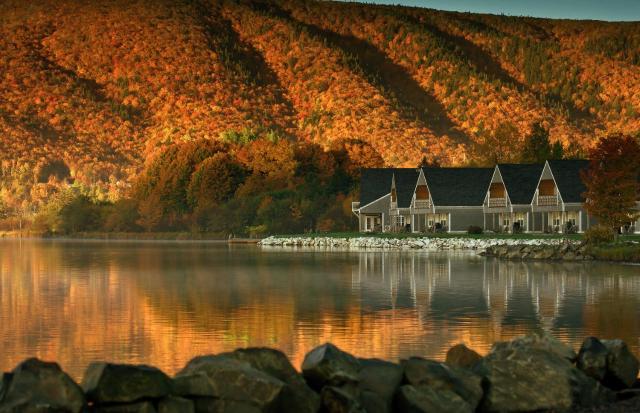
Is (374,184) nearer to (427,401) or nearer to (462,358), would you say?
(462,358)

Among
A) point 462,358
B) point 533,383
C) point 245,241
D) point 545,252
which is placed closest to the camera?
point 533,383

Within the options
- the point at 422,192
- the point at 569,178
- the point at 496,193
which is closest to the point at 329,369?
the point at 569,178

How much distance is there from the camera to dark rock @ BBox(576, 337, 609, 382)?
1622 cm

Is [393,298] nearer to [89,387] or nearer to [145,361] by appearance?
[145,361]

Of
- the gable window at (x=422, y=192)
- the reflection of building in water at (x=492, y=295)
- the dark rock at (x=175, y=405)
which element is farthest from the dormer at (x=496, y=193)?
the dark rock at (x=175, y=405)

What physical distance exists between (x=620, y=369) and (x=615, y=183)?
56.1 meters

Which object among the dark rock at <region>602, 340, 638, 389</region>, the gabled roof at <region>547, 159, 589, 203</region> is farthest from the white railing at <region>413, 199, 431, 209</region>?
the dark rock at <region>602, 340, 638, 389</region>

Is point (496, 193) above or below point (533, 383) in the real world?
above

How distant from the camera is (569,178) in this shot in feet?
285

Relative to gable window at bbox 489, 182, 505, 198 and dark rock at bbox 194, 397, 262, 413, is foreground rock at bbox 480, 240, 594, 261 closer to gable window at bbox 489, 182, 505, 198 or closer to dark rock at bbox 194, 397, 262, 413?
gable window at bbox 489, 182, 505, 198

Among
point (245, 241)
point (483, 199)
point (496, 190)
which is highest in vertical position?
point (496, 190)

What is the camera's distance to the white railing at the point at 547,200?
86.5 metres

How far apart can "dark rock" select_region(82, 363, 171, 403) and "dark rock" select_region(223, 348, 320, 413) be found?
1.47 m

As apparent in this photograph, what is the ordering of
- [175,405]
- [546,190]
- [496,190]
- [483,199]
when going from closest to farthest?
1. [175,405]
2. [546,190]
3. [496,190]
4. [483,199]
